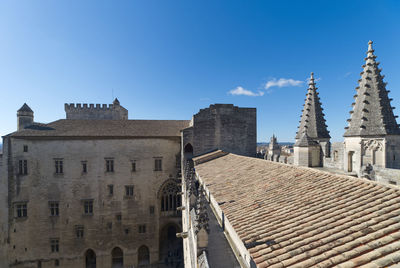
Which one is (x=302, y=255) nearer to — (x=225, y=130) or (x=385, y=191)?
(x=385, y=191)

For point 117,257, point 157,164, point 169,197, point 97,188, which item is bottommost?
point 117,257

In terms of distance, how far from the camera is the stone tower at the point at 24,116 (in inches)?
808

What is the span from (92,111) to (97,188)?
561 inches

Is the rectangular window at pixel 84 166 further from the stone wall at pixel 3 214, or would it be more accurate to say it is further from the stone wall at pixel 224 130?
the stone wall at pixel 224 130

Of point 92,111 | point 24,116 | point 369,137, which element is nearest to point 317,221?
point 369,137

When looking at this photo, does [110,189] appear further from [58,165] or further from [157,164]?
[58,165]

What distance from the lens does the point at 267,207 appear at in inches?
184

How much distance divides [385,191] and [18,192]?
26719 mm

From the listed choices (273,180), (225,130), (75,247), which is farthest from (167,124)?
(273,180)

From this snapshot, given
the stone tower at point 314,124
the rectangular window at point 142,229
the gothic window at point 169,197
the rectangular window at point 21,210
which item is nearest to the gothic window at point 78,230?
the rectangular window at point 21,210

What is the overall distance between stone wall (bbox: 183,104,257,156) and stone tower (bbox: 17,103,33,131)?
19.0m

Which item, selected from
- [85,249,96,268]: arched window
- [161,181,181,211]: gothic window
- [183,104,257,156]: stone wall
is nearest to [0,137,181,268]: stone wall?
[161,181,181,211]: gothic window

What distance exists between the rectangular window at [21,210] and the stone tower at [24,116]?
8.65m

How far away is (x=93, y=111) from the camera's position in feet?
91.4
